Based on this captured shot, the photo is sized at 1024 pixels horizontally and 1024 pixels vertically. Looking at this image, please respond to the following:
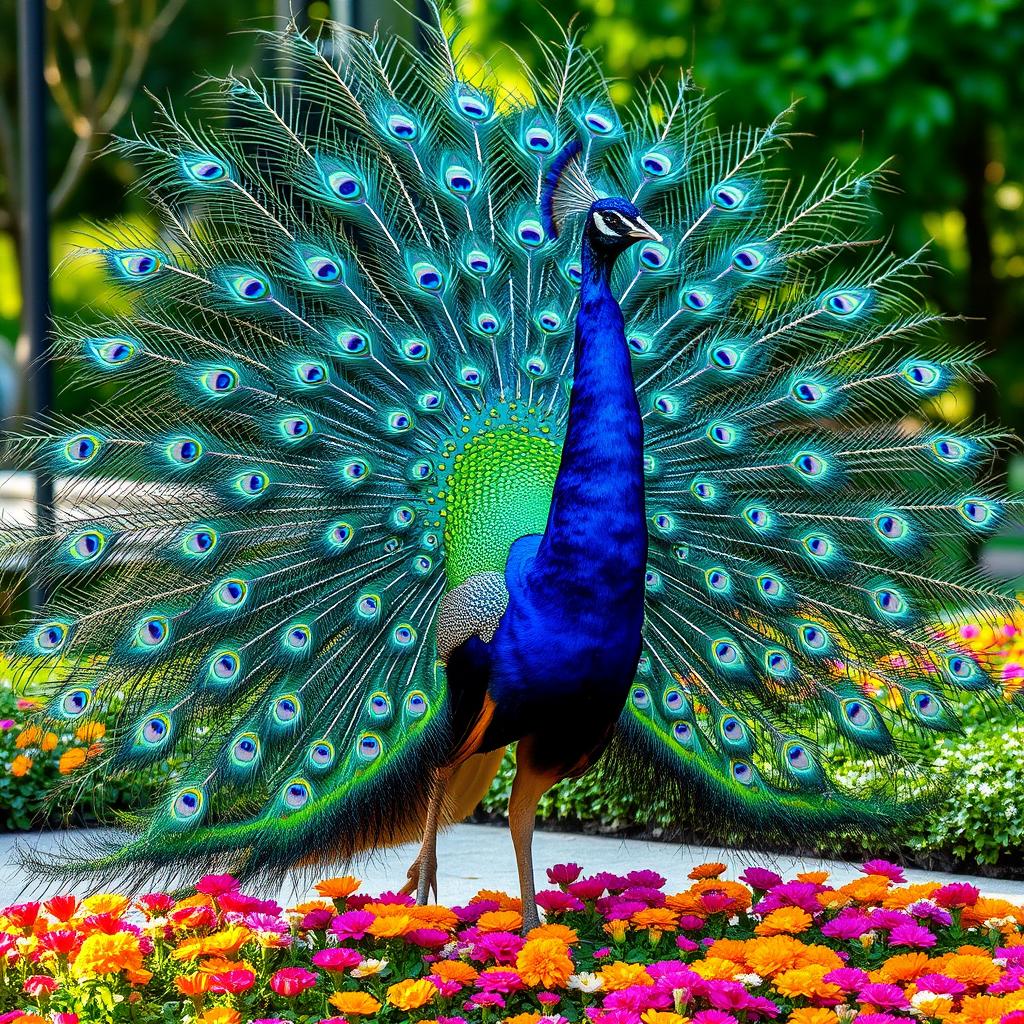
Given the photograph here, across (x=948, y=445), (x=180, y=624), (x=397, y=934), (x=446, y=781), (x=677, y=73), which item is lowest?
(x=397, y=934)

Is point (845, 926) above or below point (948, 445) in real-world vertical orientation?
below

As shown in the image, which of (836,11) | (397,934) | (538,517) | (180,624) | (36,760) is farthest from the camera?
(836,11)

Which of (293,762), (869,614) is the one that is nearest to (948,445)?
(869,614)

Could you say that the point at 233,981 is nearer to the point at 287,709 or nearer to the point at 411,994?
the point at 411,994

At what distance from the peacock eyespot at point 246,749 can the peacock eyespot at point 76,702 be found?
1.55ft

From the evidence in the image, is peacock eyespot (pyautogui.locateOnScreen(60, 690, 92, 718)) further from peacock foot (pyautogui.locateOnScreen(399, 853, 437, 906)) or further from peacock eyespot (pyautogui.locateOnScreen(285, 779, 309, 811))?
peacock foot (pyautogui.locateOnScreen(399, 853, 437, 906))

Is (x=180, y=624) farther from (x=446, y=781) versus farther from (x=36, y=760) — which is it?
(x=36, y=760)

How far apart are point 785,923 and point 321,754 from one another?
127cm

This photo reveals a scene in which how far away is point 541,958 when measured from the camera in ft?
10.7

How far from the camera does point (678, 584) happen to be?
446cm

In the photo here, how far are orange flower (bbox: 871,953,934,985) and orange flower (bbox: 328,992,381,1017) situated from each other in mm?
1073

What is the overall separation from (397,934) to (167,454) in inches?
64.2

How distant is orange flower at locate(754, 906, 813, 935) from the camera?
356cm

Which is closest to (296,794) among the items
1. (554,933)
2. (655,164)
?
(554,933)
